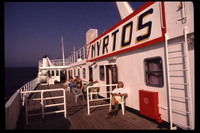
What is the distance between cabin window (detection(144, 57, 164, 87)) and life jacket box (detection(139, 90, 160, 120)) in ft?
1.09

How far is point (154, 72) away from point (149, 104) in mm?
918

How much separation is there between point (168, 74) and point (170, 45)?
731 millimetres

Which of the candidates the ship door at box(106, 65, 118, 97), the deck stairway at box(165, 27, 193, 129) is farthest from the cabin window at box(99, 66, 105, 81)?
the deck stairway at box(165, 27, 193, 129)

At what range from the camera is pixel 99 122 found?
4.44 m

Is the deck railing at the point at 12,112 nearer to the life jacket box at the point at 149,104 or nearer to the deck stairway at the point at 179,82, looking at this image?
the life jacket box at the point at 149,104

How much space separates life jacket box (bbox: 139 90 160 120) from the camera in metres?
4.03

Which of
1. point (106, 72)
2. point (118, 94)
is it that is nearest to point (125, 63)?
point (118, 94)

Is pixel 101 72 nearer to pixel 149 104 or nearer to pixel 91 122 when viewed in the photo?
pixel 91 122

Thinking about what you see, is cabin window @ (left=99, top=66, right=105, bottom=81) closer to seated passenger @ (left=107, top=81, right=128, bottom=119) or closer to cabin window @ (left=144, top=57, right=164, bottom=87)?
seated passenger @ (left=107, top=81, right=128, bottom=119)

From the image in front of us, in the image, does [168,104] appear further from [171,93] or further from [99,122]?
[99,122]

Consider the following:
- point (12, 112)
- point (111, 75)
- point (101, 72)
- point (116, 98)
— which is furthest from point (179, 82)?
point (101, 72)

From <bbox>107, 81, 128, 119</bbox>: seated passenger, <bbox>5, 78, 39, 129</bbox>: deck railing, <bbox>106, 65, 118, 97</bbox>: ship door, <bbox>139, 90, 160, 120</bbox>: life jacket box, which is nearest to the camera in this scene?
<bbox>5, 78, 39, 129</bbox>: deck railing

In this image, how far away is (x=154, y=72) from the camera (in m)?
4.35

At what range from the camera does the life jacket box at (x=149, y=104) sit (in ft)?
13.2
